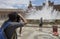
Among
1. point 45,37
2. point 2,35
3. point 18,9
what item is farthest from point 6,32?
point 18,9

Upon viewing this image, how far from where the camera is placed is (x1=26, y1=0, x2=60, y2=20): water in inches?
214

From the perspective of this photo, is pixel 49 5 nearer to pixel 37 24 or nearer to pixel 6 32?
pixel 37 24

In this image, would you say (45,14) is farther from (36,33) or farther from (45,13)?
(36,33)

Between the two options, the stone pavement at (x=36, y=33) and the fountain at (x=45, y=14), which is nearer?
the stone pavement at (x=36, y=33)

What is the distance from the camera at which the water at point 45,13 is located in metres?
5.43

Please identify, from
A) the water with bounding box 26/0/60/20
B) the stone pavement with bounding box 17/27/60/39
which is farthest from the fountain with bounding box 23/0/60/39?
the stone pavement with bounding box 17/27/60/39

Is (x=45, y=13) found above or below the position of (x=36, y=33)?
above

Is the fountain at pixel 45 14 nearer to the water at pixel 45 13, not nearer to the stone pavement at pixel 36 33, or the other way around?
the water at pixel 45 13

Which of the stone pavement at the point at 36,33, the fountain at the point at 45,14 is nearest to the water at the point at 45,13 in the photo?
the fountain at the point at 45,14

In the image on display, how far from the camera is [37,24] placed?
18.1 feet

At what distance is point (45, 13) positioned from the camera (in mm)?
5465

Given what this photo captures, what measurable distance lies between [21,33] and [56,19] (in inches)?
46.8

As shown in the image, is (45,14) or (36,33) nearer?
(36,33)

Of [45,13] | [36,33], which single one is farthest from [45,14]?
[36,33]
